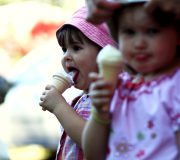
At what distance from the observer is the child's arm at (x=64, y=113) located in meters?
1.57

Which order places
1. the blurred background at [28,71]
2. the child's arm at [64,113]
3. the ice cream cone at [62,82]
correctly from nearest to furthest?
1. the child's arm at [64,113]
2. the ice cream cone at [62,82]
3. the blurred background at [28,71]

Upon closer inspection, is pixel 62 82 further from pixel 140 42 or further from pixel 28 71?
pixel 28 71

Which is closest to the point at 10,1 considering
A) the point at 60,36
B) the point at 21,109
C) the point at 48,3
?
the point at 48,3

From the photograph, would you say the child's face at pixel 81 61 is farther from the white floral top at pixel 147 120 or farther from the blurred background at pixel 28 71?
the blurred background at pixel 28 71

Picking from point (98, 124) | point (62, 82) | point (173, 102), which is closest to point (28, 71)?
point (62, 82)

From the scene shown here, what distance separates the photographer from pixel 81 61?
162 cm

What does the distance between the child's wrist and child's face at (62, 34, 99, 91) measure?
440 mm

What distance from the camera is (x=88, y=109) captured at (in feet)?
5.46

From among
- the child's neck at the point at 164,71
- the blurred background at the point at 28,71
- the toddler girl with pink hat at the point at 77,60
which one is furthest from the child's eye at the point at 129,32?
the blurred background at the point at 28,71

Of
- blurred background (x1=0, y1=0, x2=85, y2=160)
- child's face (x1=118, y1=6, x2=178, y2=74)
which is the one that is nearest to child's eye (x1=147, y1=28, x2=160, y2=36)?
child's face (x1=118, y1=6, x2=178, y2=74)

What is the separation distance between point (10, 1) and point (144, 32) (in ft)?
5.47

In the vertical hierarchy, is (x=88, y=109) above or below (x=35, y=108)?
above

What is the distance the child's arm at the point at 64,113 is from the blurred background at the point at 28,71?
0.95 metres

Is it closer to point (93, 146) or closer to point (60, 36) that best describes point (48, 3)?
point (60, 36)
